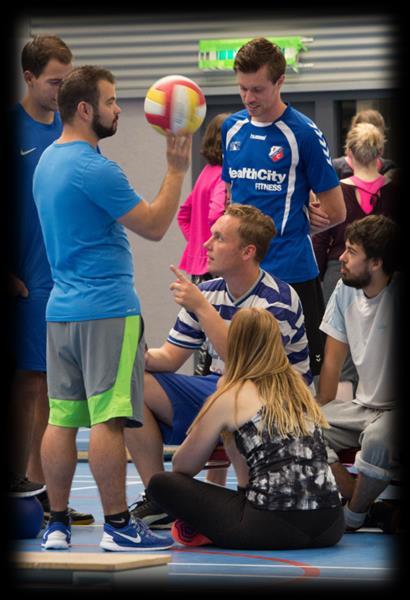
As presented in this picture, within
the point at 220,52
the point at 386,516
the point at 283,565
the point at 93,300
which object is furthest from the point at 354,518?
the point at 220,52

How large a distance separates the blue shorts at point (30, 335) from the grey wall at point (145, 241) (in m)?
6.48

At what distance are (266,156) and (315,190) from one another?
310 mm

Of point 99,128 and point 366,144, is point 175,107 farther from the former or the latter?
point 366,144

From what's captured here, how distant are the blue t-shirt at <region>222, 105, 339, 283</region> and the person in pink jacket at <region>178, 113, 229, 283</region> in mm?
1862

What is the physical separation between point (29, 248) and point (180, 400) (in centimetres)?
103

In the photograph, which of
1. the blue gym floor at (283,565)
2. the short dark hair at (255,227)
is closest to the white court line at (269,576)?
the blue gym floor at (283,565)

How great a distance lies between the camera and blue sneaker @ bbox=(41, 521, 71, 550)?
513 cm

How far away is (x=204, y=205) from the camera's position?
859 centimetres

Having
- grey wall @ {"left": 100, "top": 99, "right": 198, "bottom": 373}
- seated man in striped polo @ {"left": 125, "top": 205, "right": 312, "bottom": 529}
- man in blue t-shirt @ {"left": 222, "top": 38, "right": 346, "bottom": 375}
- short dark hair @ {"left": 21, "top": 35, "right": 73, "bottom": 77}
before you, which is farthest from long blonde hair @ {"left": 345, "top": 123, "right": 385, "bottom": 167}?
grey wall @ {"left": 100, "top": 99, "right": 198, "bottom": 373}

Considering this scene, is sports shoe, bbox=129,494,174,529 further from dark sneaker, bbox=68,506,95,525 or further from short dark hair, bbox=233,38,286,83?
short dark hair, bbox=233,38,286,83

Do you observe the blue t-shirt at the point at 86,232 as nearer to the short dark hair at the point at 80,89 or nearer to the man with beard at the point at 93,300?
the man with beard at the point at 93,300

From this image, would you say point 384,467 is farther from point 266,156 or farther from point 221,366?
point 266,156

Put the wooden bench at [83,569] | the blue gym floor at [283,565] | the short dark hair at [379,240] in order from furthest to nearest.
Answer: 1. the short dark hair at [379,240]
2. the blue gym floor at [283,565]
3. the wooden bench at [83,569]

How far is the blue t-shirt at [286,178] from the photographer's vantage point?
611 cm
